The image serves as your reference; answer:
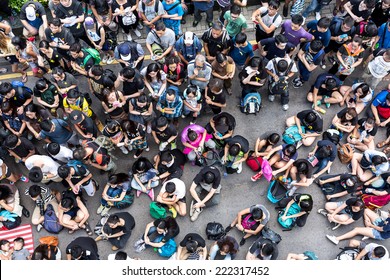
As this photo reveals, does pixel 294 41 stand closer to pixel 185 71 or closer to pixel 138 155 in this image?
pixel 185 71

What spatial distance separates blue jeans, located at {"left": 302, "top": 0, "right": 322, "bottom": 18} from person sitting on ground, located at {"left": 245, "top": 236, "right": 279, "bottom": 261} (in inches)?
250

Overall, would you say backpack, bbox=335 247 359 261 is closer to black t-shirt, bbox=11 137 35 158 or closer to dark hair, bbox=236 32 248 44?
dark hair, bbox=236 32 248 44

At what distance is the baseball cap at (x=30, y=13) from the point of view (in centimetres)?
1000

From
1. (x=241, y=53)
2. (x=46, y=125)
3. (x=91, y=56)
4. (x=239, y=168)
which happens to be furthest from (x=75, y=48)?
(x=239, y=168)

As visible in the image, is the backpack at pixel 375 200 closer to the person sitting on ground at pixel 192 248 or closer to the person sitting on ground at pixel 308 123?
the person sitting on ground at pixel 308 123

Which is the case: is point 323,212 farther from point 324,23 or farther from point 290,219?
point 324,23

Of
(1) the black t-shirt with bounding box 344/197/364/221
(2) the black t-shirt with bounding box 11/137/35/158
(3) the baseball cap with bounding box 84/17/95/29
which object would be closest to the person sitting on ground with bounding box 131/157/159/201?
(2) the black t-shirt with bounding box 11/137/35/158

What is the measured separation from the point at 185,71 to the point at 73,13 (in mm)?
2918

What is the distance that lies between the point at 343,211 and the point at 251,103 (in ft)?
10.5

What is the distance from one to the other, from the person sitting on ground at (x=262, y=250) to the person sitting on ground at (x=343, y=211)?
161cm

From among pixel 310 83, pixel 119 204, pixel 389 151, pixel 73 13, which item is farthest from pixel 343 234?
pixel 73 13

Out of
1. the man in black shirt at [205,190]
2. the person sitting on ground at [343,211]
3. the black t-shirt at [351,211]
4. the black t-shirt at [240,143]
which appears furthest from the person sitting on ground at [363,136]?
the man in black shirt at [205,190]

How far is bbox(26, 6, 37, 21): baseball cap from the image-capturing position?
32.8 ft

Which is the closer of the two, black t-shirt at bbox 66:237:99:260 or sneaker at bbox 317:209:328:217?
black t-shirt at bbox 66:237:99:260
